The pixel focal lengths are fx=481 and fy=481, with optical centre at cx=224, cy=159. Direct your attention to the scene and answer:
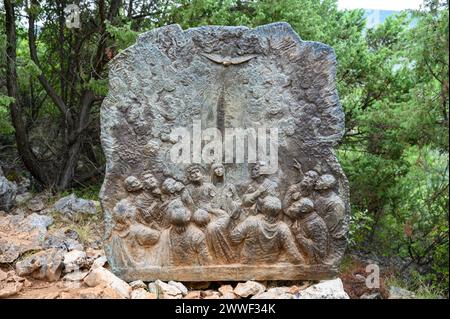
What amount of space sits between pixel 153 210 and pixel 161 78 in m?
1.21

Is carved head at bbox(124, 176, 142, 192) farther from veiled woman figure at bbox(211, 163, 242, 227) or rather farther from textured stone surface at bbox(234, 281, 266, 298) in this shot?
textured stone surface at bbox(234, 281, 266, 298)

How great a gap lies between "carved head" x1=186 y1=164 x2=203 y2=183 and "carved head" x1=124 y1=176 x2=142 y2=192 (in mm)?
450

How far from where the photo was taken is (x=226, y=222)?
14.2ft

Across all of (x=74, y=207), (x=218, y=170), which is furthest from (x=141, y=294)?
(x=74, y=207)

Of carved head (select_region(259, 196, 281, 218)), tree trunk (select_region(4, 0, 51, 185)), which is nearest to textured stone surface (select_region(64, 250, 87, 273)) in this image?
carved head (select_region(259, 196, 281, 218))

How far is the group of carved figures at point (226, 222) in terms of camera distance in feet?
14.1

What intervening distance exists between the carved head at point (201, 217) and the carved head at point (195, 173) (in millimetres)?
279

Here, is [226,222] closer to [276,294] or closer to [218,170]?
[218,170]

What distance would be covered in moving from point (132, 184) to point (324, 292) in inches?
76.0

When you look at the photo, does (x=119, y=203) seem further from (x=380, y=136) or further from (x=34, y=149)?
(x=34, y=149)

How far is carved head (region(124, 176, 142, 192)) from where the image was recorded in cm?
431
